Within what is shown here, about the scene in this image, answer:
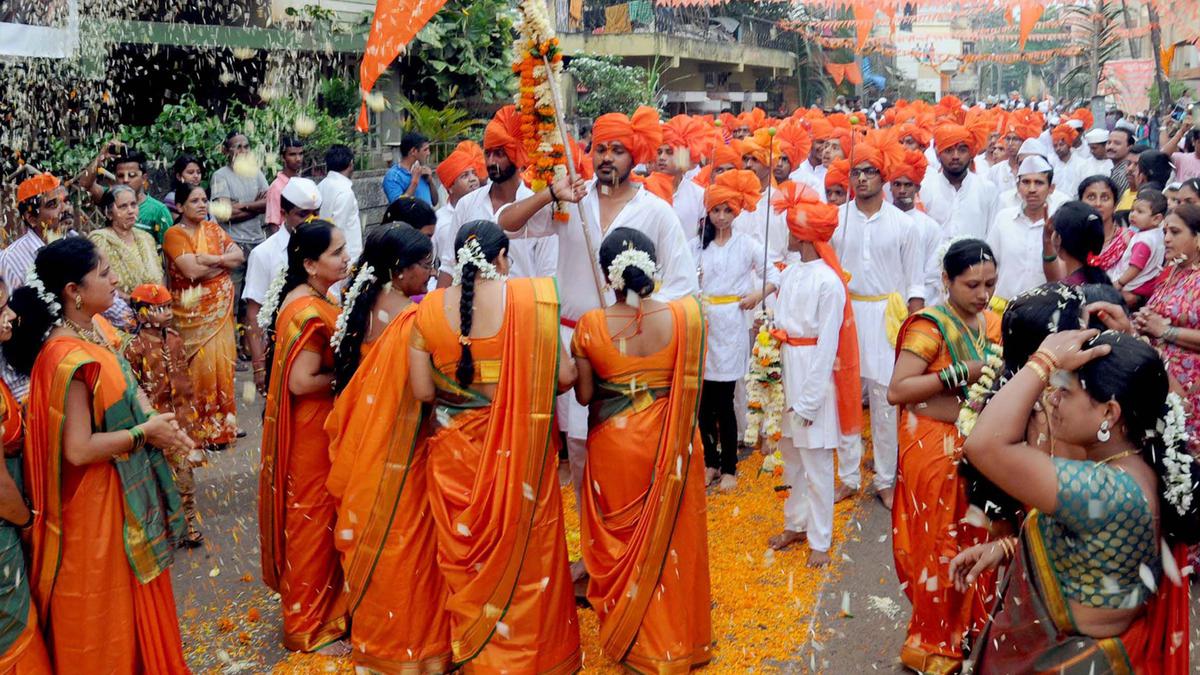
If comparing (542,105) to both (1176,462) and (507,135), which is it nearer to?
(507,135)

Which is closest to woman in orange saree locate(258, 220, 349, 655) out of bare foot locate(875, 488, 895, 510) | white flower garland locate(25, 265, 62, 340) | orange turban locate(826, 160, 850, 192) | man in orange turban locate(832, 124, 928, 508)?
white flower garland locate(25, 265, 62, 340)

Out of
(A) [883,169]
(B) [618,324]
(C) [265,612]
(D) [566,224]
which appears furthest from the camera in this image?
(A) [883,169]

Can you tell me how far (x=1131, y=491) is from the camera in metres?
2.72

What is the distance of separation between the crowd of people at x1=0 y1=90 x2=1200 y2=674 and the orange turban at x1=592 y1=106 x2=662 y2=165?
0.02 metres

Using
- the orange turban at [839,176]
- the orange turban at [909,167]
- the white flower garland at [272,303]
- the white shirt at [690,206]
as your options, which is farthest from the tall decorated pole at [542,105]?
the orange turban at [909,167]

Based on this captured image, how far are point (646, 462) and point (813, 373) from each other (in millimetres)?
1679

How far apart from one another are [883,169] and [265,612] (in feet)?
16.4

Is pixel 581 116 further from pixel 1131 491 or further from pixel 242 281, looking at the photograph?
pixel 1131 491

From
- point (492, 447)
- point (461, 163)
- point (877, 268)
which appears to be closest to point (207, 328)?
point (461, 163)

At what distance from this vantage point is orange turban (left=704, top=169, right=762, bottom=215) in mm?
7273

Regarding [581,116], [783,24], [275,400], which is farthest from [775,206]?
[783,24]

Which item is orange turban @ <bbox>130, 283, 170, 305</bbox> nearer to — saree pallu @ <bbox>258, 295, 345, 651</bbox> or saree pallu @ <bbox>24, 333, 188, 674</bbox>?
saree pallu @ <bbox>258, 295, 345, 651</bbox>

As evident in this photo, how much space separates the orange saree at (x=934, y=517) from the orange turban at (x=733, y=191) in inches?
114

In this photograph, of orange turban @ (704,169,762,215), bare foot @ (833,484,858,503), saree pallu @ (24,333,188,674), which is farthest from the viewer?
orange turban @ (704,169,762,215)
